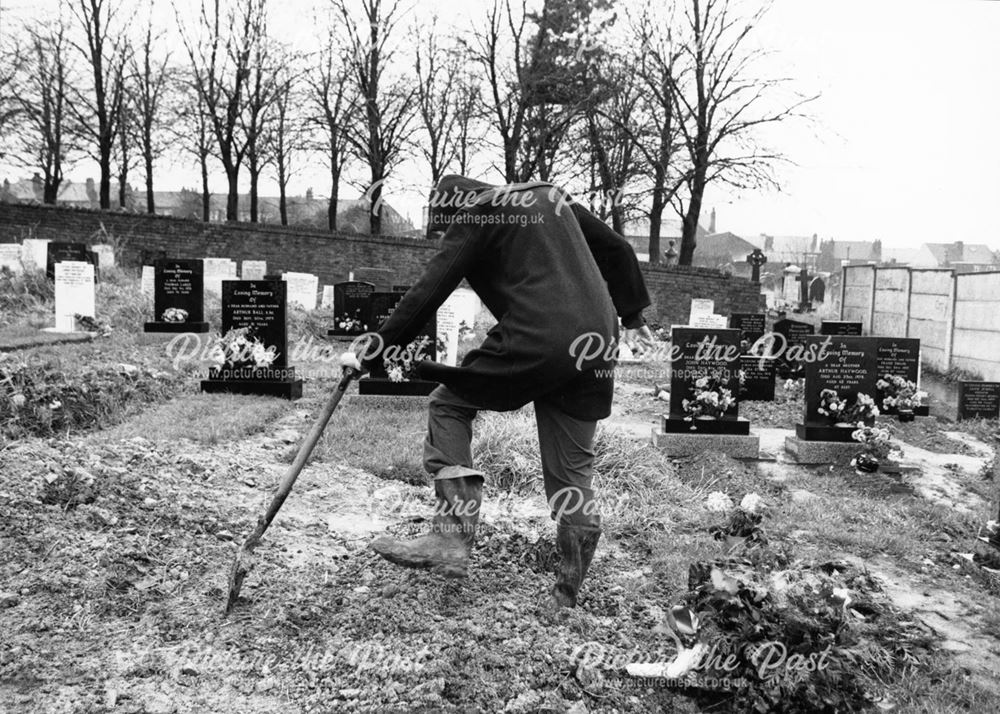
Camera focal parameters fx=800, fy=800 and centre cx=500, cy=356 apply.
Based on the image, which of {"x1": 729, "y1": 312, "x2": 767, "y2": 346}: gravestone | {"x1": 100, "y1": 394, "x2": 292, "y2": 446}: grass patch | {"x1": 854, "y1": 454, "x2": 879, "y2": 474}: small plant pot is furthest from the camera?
{"x1": 729, "y1": 312, "x2": 767, "y2": 346}: gravestone

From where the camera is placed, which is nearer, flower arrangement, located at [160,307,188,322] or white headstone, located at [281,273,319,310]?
flower arrangement, located at [160,307,188,322]

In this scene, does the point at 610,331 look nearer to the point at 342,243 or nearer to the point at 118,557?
the point at 118,557

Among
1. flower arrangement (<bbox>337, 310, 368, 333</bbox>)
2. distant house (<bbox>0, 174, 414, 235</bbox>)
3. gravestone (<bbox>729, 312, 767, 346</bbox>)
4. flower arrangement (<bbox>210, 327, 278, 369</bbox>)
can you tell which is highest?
distant house (<bbox>0, 174, 414, 235</bbox>)

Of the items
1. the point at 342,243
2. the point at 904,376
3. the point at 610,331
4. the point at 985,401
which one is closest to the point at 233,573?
the point at 610,331

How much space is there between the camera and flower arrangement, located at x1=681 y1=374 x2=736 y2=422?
8.51m

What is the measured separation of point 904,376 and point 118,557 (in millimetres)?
9648

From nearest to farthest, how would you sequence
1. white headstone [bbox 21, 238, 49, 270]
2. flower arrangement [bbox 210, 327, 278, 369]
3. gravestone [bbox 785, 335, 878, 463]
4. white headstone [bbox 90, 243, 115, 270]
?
gravestone [bbox 785, 335, 878, 463]
flower arrangement [bbox 210, 327, 278, 369]
white headstone [bbox 21, 238, 49, 270]
white headstone [bbox 90, 243, 115, 270]

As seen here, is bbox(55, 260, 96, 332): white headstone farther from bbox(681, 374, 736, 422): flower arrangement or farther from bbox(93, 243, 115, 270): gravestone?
bbox(681, 374, 736, 422): flower arrangement

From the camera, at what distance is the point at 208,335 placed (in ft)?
42.0

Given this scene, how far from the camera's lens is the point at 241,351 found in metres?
9.45

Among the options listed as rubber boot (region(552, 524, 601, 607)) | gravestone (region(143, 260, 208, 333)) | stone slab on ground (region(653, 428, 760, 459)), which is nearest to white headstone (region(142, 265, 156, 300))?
gravestone (region(143, 260, 208, 333))

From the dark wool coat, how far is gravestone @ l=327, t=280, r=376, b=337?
39.8 ft

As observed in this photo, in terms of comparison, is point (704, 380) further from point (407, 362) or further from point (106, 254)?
point (106, 254)

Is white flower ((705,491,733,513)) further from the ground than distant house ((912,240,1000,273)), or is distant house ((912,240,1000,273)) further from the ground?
distant house ((912,240,1000,273))
